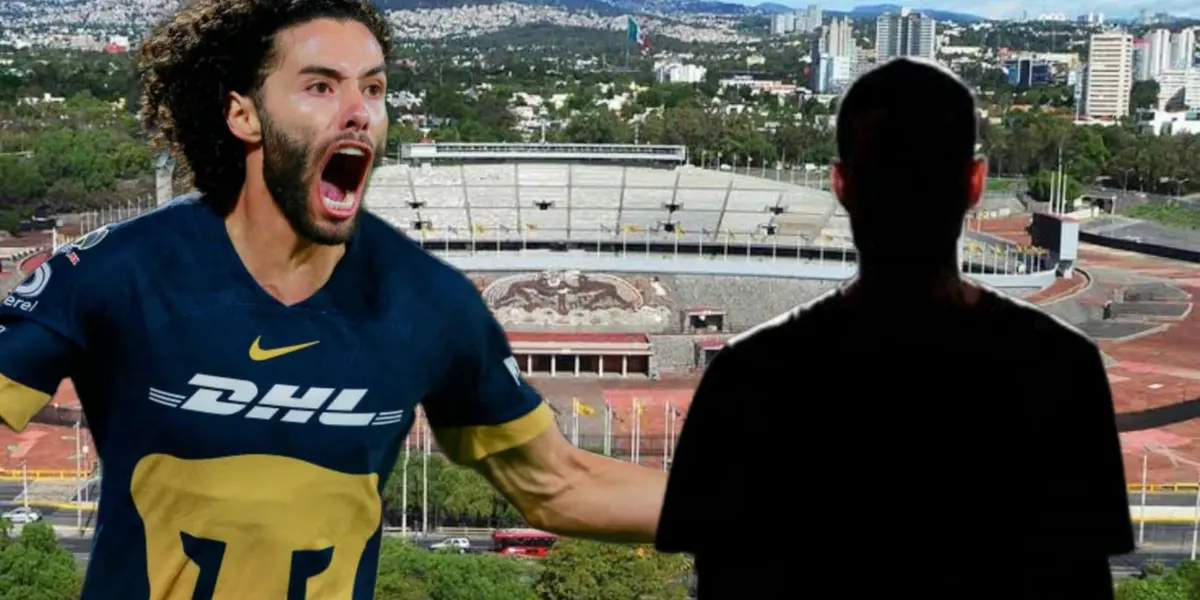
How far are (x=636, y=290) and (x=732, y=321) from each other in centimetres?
174

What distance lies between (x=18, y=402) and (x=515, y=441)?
633 mm

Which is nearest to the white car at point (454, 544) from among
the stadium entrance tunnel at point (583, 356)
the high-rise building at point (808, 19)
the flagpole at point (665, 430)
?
the flagpole at point (665, 430)

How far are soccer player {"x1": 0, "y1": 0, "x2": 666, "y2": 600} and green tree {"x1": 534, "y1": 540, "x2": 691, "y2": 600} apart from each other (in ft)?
29.1

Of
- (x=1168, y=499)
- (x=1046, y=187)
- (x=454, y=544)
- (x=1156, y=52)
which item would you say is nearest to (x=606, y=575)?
(x=454, y=544)

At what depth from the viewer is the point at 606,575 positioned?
431 inches

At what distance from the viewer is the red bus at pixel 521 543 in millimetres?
14180

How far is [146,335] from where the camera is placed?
1.85m

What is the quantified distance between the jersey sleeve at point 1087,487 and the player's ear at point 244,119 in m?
1.08

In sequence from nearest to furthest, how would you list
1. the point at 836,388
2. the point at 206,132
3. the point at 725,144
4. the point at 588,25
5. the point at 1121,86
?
the point at 836,388 < the point at 206,132 < the point at 725,144 < the point at 1121,86 < the point at 588,25

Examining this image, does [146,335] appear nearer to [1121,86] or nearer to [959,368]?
[959,368]

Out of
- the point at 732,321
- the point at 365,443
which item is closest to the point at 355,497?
the point at 365,443

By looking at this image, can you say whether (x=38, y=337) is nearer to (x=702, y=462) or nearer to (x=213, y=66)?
(x=213, y=66)

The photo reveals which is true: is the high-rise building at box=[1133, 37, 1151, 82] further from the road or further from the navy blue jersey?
the navy blue jersey

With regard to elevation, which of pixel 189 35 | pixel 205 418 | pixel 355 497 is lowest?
pixel 355 497
